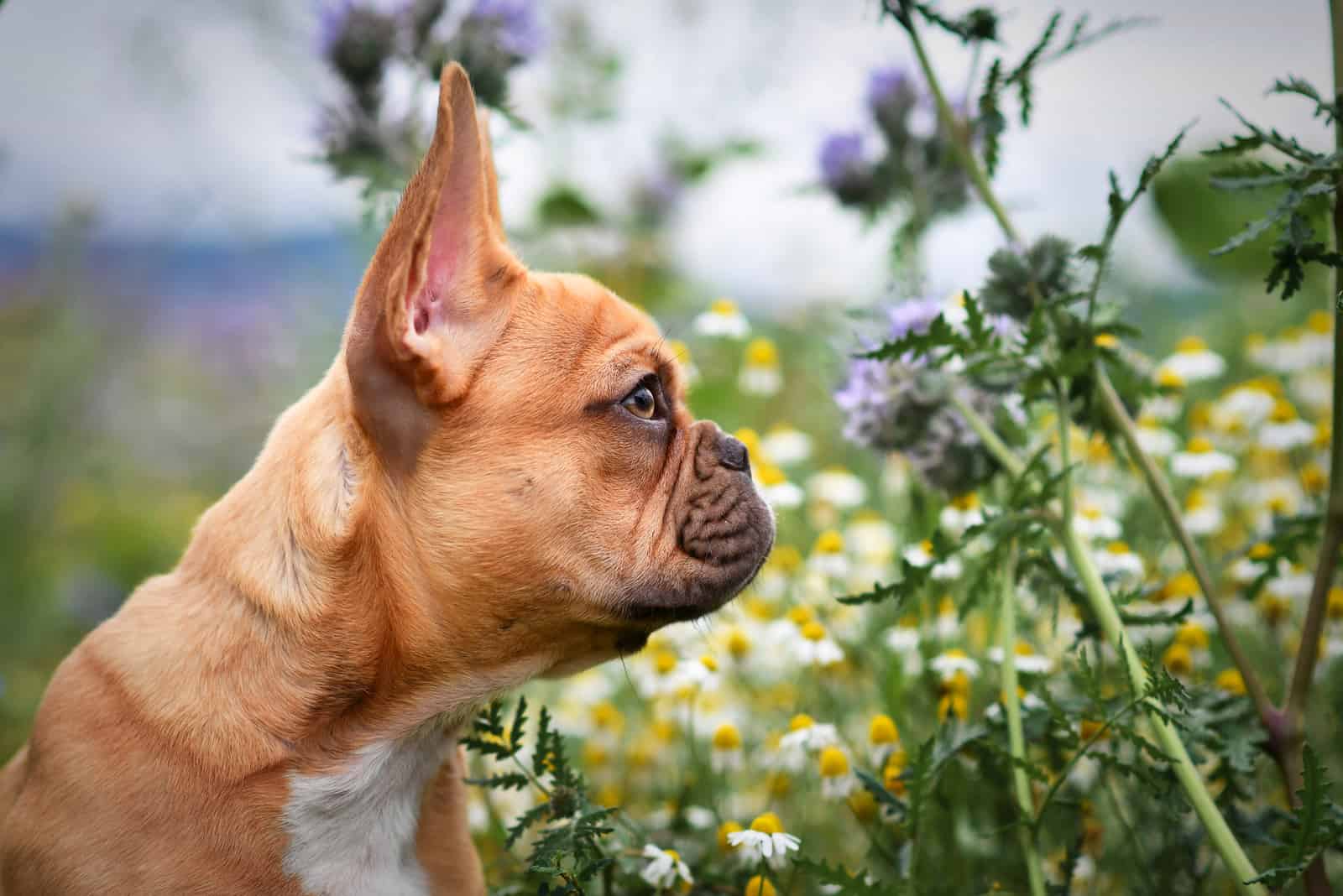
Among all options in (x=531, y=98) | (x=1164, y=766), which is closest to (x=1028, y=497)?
(x=1164, y=766)

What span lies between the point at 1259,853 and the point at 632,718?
6.66ft

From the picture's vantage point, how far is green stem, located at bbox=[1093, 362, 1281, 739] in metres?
2.25

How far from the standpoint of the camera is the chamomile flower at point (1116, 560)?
2737 mm

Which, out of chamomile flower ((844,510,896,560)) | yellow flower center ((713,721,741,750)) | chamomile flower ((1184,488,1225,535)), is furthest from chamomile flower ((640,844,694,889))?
chamomile flower ((1184,488,1225,535))

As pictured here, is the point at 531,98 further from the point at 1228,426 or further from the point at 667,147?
the point at 1228,426

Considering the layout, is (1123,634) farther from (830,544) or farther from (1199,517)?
(1199,517)

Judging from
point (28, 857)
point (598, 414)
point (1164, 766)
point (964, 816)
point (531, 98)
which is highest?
point (531, 98)

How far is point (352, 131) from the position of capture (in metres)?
3.00

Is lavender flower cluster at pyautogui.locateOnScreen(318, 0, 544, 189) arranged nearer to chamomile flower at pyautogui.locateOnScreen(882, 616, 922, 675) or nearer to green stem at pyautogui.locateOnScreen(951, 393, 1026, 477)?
green stem at pyautogui.locateOnScreen(951, 393, 1026, 477)

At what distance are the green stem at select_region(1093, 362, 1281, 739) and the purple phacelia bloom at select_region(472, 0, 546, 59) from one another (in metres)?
1.79

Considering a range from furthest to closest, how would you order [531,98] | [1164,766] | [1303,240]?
1. [531,98]
2. [1164,766]
3. [1303,240]

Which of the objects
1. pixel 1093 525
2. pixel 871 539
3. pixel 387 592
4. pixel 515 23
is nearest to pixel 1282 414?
pixel 1093 525

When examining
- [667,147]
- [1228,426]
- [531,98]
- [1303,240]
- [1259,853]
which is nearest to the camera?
[1303,240]

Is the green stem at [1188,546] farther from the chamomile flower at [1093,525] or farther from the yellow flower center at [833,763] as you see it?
the yellow flower center at [833,763]
